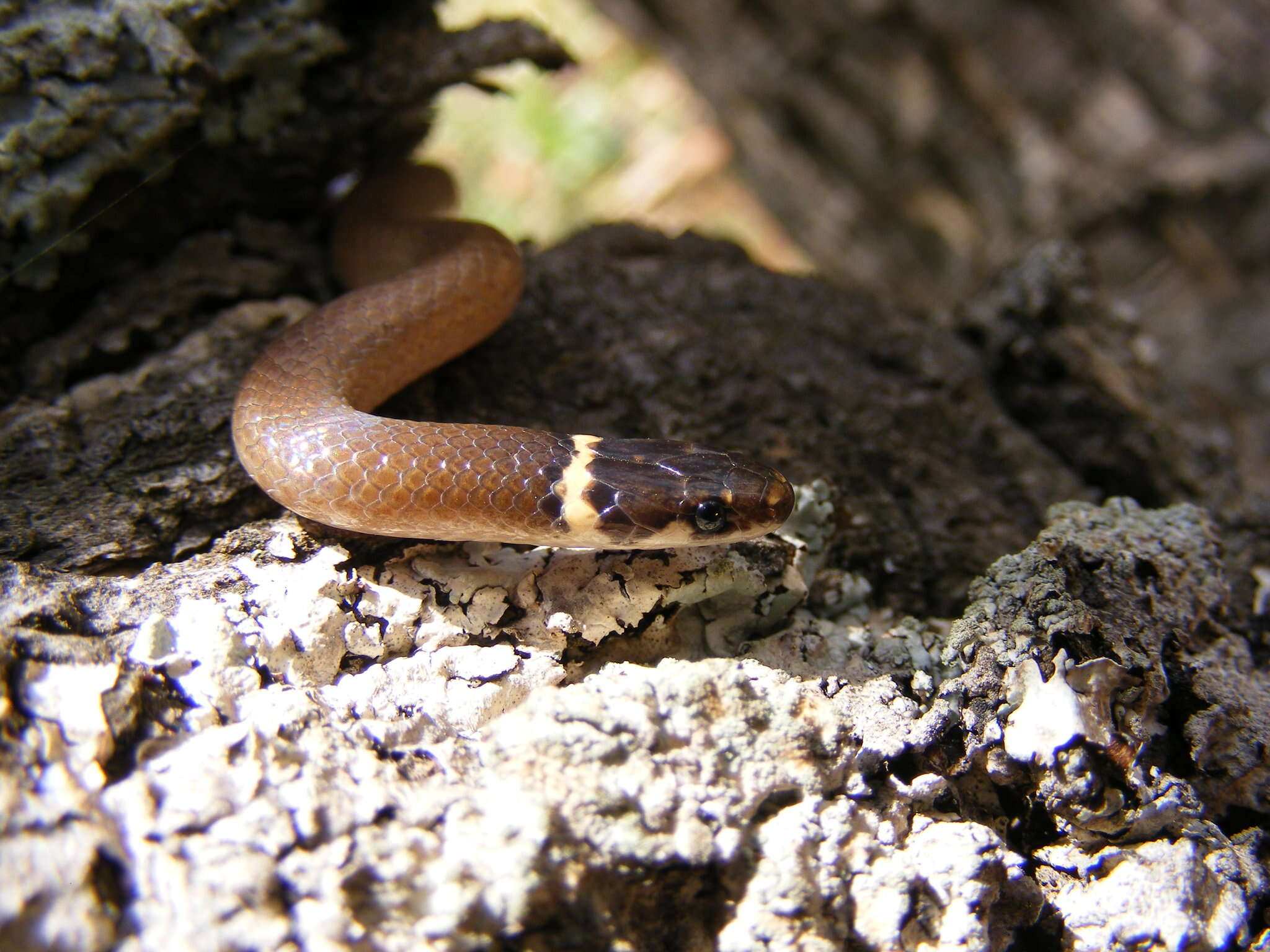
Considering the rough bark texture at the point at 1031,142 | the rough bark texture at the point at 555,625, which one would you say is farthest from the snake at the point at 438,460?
the rough bark texture at the point at 1031,142

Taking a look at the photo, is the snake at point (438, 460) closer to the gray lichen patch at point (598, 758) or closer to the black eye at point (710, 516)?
the black eye at point (710, 516)

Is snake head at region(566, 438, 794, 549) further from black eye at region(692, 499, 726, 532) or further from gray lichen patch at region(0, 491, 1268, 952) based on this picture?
gray lichen patch at region(0, 491, 1268, 952)

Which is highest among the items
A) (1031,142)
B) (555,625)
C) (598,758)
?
(598,758)

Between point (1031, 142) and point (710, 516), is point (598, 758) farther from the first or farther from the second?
point (1031, 142)

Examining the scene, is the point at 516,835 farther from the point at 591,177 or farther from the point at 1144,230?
the point at 591,177

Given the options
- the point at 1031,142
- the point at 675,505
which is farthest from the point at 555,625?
the point at 1031,142

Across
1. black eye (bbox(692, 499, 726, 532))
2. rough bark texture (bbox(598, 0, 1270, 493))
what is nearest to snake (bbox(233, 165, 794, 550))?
black eye (bbox(692, 499, 726, 532))
